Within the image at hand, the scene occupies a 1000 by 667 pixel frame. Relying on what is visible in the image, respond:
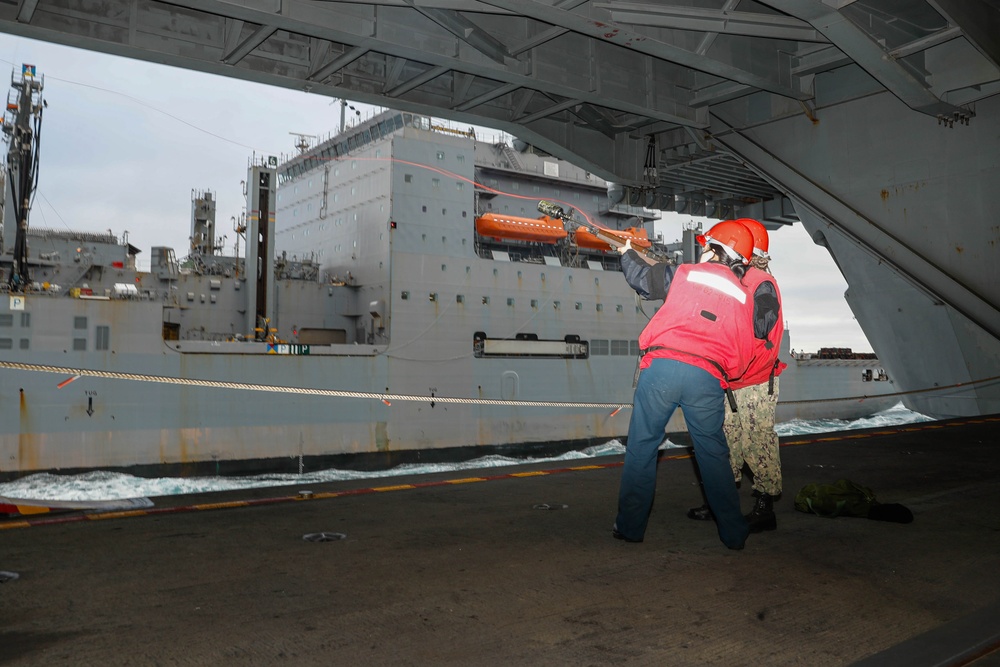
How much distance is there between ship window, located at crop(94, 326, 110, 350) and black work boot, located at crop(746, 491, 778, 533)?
37.9 feet

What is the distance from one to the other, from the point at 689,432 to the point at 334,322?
13.4 meters

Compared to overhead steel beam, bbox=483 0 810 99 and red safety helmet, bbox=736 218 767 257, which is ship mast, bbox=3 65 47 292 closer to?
overhead steel beam, bbox=483 0 810 99

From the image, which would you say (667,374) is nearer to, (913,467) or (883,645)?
(883,645)

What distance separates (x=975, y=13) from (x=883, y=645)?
765cm

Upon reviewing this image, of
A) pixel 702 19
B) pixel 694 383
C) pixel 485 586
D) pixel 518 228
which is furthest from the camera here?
pixel 518 228

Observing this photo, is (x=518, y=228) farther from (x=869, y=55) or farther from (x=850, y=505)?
(x=850, y=505)

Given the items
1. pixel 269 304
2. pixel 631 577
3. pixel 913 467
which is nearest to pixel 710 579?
pixel 631 577

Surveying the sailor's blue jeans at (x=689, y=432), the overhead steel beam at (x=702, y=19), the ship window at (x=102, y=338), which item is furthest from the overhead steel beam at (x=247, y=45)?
the ship window at (x=102, y=338)

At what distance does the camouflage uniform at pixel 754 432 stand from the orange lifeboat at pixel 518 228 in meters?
13.7

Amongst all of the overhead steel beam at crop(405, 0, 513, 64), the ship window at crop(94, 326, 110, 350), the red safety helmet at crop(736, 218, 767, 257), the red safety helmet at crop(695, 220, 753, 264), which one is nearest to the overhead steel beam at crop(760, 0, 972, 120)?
the overhead steel beam at crop(405, 0, 513, 64)

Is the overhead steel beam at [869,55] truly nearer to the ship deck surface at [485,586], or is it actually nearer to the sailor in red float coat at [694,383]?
the sailor in red float coat at [694,383]

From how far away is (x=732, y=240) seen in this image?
3.52 metres

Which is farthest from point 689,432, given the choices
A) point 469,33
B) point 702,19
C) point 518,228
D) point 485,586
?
point 518,228

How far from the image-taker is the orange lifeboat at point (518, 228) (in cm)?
1738
